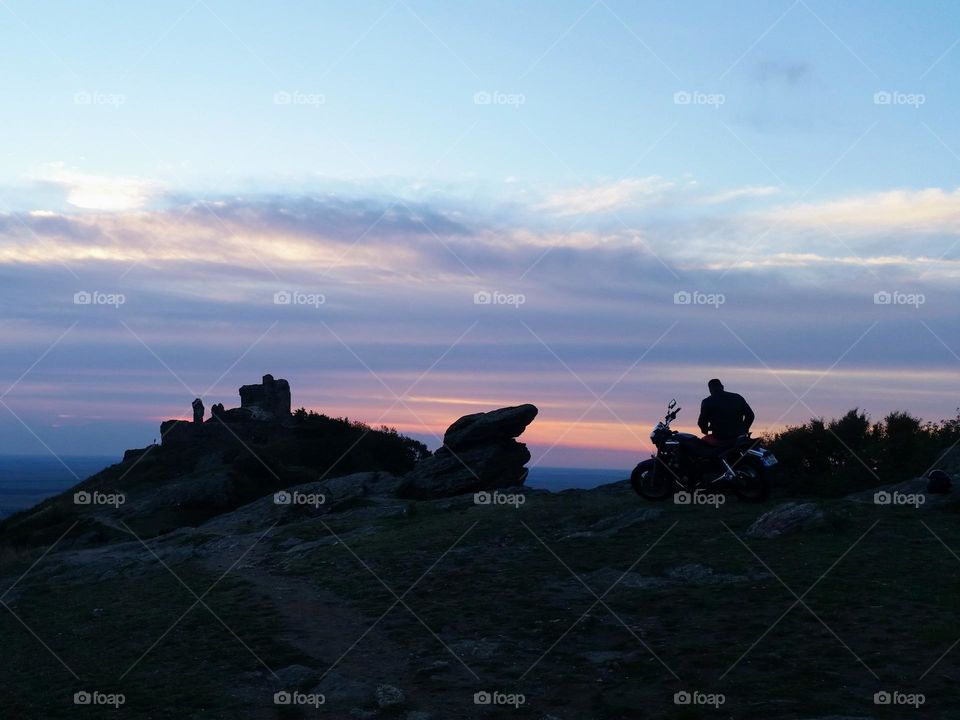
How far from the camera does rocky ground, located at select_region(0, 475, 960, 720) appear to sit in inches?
459

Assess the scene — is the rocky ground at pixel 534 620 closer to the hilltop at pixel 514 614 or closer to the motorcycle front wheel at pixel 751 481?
the hilltop at pixel 514 614

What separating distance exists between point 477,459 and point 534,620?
1940 cm

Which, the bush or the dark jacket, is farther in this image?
the bush

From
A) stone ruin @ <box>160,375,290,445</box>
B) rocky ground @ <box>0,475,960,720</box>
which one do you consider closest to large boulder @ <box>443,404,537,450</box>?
rocky ground @ <box>0,475,960,720</box>

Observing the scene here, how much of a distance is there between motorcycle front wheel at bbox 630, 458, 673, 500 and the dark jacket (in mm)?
1931

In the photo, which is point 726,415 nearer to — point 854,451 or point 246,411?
point 854,451

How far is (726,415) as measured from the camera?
22188mm

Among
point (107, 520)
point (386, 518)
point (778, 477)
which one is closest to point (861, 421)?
point (778, 477)

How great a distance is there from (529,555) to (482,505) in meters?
8.06

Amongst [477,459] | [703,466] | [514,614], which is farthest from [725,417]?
[477,459]

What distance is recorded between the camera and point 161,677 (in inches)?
551

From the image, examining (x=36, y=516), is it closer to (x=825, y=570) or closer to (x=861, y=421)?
Answer: (x=861, y=421)

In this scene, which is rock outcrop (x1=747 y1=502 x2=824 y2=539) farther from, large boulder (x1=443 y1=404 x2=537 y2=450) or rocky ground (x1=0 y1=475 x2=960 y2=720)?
large boulder (x1=443 y1=404 x2=537 y2=450)

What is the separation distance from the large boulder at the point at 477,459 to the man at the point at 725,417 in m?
12.4
